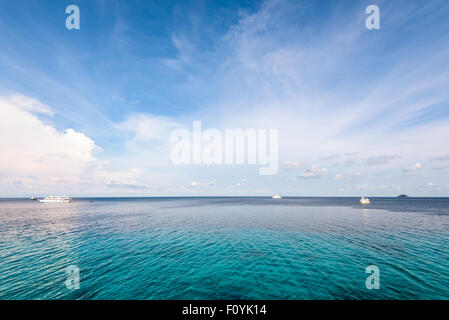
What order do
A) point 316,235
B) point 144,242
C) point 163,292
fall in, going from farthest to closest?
point 316,235 → point 144,242 → point 163,292

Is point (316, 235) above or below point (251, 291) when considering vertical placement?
below

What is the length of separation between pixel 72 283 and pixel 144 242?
43.5ft

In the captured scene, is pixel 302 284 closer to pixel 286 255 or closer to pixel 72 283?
pixel 286 255

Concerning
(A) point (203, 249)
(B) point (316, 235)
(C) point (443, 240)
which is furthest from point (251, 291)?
(C) point (443, 240)

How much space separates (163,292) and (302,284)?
41.3 ft

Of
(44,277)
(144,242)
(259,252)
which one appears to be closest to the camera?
(44,277)

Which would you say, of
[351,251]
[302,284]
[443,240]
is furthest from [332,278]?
[443,240]

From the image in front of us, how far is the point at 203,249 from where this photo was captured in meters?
25.4
